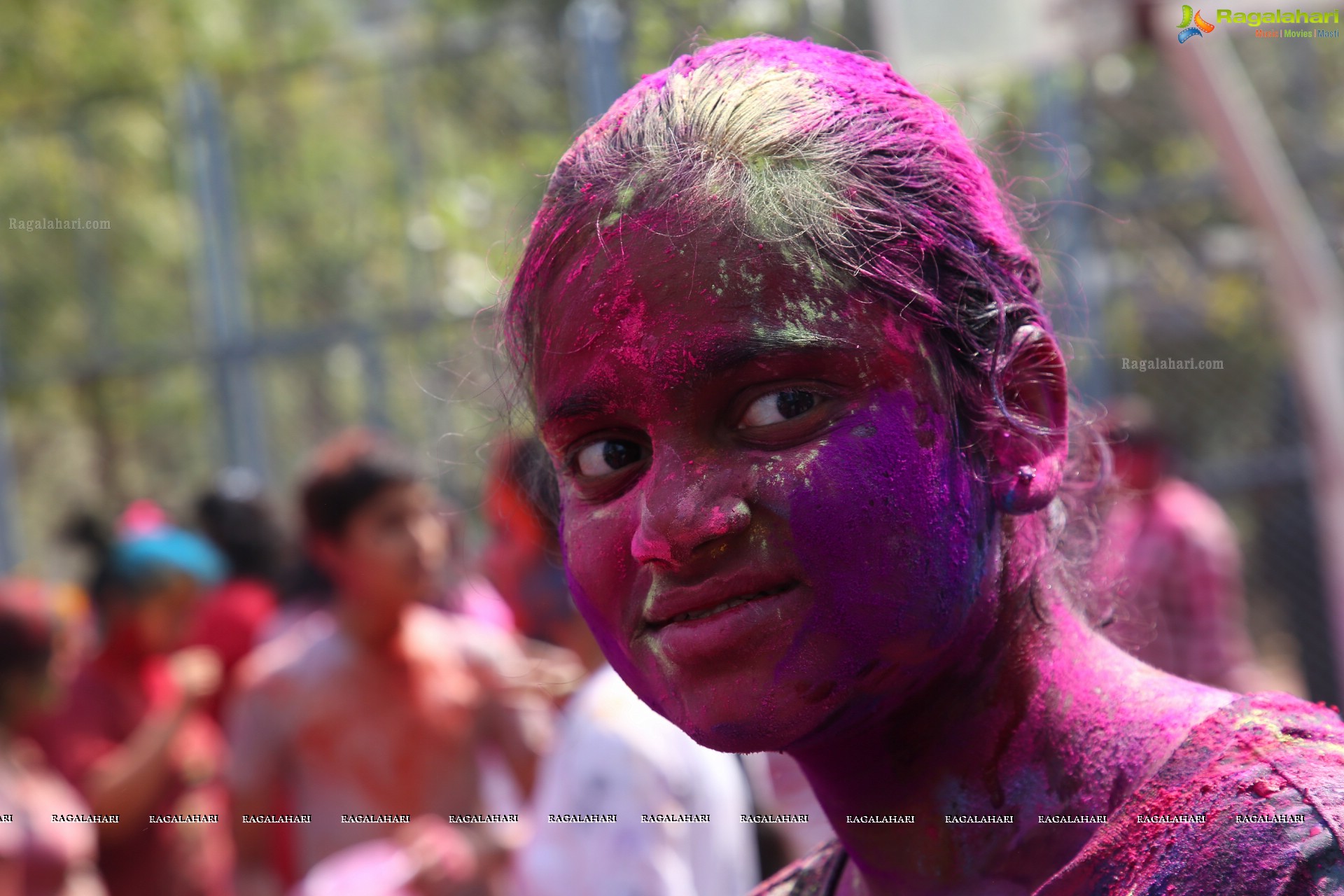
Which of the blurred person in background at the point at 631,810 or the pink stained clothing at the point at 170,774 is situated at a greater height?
the blurred person in background at the point at 631,810

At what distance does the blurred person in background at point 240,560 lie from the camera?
5.71 meters

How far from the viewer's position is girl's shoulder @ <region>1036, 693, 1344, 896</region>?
3.27 feet

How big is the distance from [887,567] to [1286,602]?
6657 mm

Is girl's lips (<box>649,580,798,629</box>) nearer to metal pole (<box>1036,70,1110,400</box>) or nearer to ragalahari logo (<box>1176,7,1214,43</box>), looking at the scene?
ragalahari logo (<box>1176,7,1214,43</box>)

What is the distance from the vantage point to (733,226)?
1195 millimetres

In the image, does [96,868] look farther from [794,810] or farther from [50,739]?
[794,810]

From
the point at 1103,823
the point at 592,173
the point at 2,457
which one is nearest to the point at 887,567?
the point at 1103,823

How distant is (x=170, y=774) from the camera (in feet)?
14.8

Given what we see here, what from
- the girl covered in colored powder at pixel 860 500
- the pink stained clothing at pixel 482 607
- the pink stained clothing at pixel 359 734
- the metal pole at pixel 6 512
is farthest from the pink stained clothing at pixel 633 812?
the metal pole at pixel 6 512

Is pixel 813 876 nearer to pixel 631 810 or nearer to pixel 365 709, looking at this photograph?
pixel 631 810

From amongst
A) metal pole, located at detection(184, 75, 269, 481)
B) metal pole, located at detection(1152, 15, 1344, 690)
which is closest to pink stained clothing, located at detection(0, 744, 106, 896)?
metal pole, located at detection(184, 75, 269, 481)

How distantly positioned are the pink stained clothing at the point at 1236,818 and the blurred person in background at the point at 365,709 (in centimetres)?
335

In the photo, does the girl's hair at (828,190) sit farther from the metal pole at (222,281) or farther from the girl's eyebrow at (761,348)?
the metal pole at (222,281)

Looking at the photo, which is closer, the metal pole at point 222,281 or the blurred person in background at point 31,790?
the blurred person in background at point 31,790
